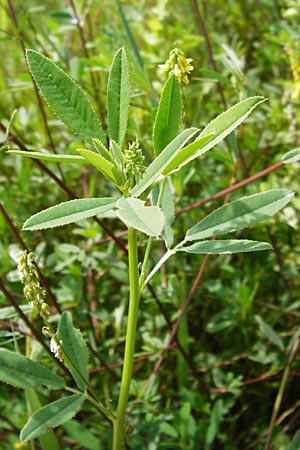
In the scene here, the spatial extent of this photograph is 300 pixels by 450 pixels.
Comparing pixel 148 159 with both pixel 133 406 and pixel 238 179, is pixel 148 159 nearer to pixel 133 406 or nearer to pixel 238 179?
pixel 238 179

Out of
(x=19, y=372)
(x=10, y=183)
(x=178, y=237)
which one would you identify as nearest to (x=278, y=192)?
(x=19, y=372)

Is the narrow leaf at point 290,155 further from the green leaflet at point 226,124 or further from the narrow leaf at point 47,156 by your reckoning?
the narrow leaf at point 47,156

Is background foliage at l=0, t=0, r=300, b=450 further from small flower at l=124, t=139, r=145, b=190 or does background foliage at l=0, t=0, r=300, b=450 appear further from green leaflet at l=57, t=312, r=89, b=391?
small flower at l=124, t=139, r=145, b=190

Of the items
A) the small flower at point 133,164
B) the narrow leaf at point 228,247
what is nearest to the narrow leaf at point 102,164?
the small flower at point 133,164

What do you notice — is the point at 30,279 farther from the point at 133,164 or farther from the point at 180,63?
the point at 180,63

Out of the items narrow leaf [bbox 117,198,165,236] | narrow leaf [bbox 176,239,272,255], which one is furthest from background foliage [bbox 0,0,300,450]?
narrow leaf [bbox 117,198,165,236]
